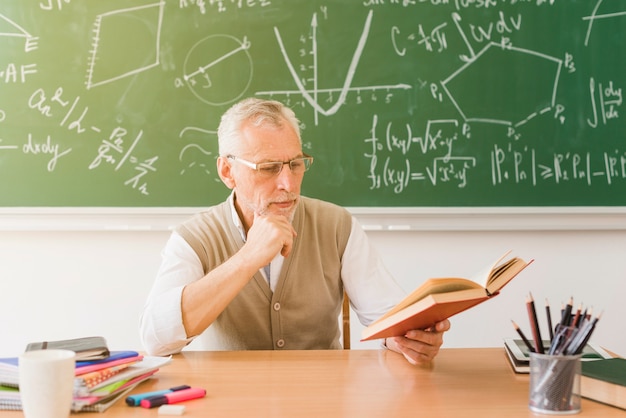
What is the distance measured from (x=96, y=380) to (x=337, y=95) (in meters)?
1.94

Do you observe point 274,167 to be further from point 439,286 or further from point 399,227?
point 399,227

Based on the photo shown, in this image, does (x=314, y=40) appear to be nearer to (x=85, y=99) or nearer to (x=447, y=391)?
(x=85, y=99)

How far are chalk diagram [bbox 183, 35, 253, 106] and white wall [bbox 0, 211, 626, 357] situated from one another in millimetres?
617

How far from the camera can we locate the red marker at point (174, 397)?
1.34 m

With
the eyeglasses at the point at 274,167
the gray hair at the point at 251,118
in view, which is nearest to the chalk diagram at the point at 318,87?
the gray hair at the point at 251,118

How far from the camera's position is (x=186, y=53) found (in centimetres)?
306

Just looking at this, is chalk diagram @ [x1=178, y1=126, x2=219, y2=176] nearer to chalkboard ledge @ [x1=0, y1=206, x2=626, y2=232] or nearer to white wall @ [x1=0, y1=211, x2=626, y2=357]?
chalkboard ledge @ [x1=0, y1=206, x2=626, y2=232]

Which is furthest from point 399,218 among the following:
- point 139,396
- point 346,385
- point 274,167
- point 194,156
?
point 139,396

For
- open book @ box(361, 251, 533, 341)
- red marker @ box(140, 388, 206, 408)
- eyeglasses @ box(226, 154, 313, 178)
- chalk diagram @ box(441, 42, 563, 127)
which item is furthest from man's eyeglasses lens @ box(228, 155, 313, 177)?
chalk diagram @ box(441, 42, 563, 127)

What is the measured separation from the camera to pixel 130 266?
309 centimetres

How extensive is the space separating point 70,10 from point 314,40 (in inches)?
40.3

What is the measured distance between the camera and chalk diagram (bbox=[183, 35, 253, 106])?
306 cm

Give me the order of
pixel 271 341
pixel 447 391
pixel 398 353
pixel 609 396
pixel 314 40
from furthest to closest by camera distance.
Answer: pixel 314 40 < pixel 271 341 < pixel 398 353 < pixel 447 391 < pixel 609 396

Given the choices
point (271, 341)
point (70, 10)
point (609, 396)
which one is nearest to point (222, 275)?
point (271, 341)
